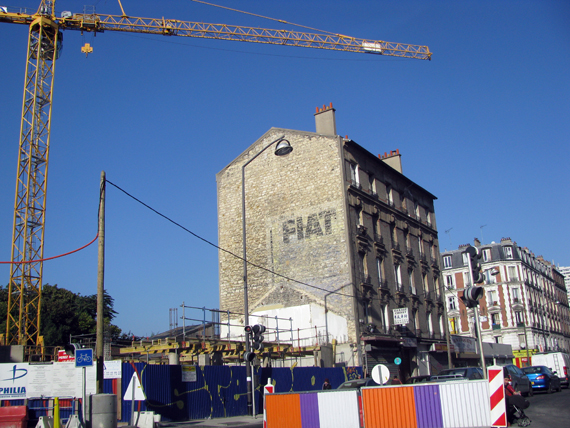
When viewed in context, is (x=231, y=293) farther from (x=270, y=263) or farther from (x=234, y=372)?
(x=234, y=372)

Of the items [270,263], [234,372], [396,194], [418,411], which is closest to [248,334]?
[234,372]

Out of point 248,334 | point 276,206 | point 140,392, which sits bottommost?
point 140,392

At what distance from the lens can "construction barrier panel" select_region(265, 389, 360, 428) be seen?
423 inches

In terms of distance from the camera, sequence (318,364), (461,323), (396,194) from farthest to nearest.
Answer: (461,323) → (396,194) → (318,364)

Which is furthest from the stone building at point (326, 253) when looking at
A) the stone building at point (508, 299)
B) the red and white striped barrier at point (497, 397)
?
the stone building at point (508, 299)

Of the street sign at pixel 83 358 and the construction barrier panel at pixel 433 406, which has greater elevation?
the street sign at pixel 83 358

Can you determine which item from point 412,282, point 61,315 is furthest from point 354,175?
point 61,315

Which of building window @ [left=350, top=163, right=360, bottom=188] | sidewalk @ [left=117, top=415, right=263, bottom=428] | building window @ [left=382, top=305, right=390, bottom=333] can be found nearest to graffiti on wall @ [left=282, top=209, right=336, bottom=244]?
building window @ [left=350, top=163, right=360, bottom=188]

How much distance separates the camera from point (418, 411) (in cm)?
1009

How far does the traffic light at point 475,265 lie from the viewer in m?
11.5

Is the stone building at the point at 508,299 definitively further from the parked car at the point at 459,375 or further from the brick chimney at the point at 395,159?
the parked car at the point at 459,375

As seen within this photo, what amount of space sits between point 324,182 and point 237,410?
15.9 metres

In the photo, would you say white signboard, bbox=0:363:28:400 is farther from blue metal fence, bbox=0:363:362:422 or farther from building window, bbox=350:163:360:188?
building window, bbox=350:163:360:188

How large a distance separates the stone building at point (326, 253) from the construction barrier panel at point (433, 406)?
65.3 ft
